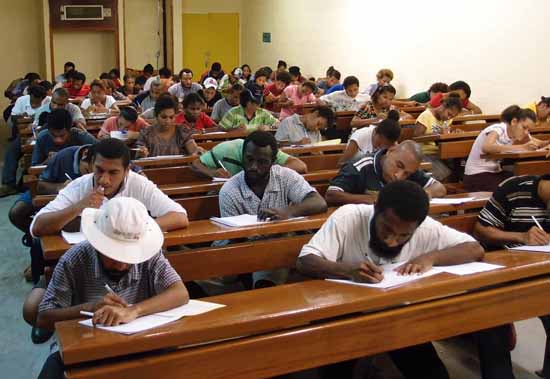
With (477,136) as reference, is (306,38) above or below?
above

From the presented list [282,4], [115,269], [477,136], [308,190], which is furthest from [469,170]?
[282,4]

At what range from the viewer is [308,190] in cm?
370

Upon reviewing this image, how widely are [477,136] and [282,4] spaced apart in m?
9.75

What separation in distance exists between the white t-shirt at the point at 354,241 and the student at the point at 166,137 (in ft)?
9.45

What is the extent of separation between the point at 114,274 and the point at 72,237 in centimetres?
65

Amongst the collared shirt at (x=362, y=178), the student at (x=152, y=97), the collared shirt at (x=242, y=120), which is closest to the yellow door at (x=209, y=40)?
the student at (x=152, y=97)

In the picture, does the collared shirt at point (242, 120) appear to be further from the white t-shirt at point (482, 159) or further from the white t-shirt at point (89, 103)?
the white t-shirt at point (89, 103)

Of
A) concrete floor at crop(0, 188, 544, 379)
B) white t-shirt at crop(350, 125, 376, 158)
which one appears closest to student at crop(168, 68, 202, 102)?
white t-shirt at crop(350, 125, 376, 158)

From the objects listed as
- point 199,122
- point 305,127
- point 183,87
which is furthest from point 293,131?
point 183,87

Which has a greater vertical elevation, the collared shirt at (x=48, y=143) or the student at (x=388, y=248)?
the collared shirt at (x=48, y=143)

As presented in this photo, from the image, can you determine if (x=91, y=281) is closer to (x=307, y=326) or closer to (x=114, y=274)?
(x=114, y=274)

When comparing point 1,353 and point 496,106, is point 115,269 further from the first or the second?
point 496,106

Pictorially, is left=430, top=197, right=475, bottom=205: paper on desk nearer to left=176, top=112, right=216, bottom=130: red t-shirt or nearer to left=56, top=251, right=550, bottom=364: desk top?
left=56, top=251, right=550, bottom=364: desk top

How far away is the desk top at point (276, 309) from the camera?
6.36 feet
